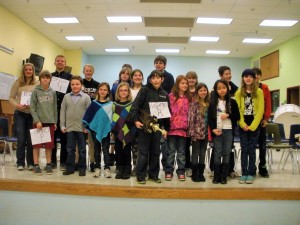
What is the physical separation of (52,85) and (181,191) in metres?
2.16

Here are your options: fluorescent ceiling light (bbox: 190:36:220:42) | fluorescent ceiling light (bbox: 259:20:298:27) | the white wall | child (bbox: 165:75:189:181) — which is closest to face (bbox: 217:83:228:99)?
child (bbox: 165:75:189:181)

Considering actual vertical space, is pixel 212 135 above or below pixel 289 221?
above

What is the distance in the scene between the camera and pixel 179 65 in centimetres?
1278

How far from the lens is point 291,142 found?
13.3ft

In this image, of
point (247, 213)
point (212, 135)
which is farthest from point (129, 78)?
point (247, 213)

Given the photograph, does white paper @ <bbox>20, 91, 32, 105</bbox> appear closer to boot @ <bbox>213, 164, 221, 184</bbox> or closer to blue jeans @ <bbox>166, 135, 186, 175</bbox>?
blue jeans @ <bbox>166, 135, 186, 175</bbox>

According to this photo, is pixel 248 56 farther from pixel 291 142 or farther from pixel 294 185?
pixel 294 185

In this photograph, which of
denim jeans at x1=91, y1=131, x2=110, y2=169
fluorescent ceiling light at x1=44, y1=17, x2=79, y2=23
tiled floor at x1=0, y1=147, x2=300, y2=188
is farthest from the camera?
fluorescent ceiling light at x1=44, y1=17, x2=79, y2=23

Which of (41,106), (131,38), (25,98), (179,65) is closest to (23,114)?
(25,98)

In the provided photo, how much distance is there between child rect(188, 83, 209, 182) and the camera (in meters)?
3.14

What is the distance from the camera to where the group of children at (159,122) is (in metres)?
3.11

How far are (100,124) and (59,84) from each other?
931 millimetres

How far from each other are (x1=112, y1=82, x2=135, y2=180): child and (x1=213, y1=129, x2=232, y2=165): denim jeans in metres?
0.95

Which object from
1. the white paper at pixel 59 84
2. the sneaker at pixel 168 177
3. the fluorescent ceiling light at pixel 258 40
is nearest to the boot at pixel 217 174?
the sneaker at pixel 168 177
